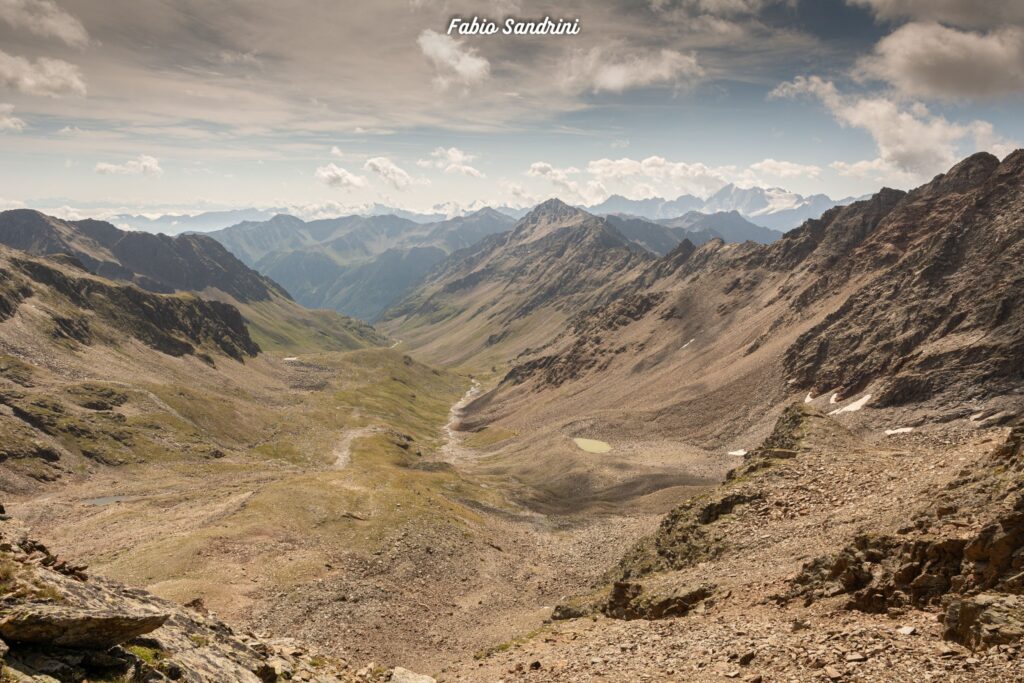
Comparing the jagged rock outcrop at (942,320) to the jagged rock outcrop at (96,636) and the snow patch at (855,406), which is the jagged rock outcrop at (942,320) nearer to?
the snow patch at (855,406)

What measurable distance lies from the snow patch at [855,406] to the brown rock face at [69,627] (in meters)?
145

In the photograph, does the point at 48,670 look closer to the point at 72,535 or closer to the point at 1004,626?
the point at 1004,626

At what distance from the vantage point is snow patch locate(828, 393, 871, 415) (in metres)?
133

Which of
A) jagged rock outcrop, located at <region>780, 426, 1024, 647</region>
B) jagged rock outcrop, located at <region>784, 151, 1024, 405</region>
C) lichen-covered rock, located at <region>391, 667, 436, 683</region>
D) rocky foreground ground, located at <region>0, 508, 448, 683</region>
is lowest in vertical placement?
lichen-covered rock, located at <region>391, 667, 436, 683</region>

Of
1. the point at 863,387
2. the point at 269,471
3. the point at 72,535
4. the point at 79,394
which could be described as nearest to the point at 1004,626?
the point at 72,535

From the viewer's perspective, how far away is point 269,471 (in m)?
165

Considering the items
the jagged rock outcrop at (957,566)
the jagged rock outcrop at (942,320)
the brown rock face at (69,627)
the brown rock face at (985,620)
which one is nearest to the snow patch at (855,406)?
the jagged rock outcrop at (942,320)

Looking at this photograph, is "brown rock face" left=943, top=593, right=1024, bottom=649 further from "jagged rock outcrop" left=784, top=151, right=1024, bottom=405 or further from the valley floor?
"jagged rock outcrop" left=784, top=151, right=1024, bottom=405

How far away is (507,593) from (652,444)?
96956mm

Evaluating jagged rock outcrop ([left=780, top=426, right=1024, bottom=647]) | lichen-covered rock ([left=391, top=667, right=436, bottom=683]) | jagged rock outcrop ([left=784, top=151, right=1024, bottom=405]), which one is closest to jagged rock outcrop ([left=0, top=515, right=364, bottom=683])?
lichen-covered rock ([left=391, top=667, right=436, bottom=683])

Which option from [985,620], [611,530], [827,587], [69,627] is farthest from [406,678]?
[611,530]

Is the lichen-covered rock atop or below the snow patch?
below

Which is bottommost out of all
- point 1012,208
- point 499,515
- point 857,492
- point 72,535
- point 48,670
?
point 72,535

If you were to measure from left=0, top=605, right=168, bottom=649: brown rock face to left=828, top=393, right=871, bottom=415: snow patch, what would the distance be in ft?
475
